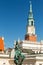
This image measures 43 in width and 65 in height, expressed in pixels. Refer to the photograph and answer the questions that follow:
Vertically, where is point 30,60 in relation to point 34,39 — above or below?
below

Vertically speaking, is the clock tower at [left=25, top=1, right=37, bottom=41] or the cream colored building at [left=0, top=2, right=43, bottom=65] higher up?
the clock tower at [left=25, top=1, right=37, bottom=41]

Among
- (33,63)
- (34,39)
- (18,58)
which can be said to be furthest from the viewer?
(34,39)

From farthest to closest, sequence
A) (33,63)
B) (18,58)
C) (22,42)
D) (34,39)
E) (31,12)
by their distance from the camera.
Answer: (31,12)
(34,39)
(22,42)
(33,63)
(18,58)

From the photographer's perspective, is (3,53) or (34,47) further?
(34,47)

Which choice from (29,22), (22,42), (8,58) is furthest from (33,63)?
(29,22)

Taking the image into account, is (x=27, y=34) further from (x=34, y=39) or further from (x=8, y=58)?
(x=8, y=58)

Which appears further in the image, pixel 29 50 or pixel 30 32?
pixel 30 32

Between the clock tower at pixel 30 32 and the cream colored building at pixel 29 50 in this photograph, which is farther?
the clock tower at pixel 30 32

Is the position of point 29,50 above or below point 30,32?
below

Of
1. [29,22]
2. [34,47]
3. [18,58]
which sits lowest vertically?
[18,58]

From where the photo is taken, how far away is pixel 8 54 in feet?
240

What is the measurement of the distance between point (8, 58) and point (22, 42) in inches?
790

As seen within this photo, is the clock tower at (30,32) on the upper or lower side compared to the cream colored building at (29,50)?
upper

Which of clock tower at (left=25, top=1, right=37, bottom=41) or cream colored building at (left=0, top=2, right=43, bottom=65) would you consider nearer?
cream colored building at (left=0, top=2, right=43, bottom=65)
